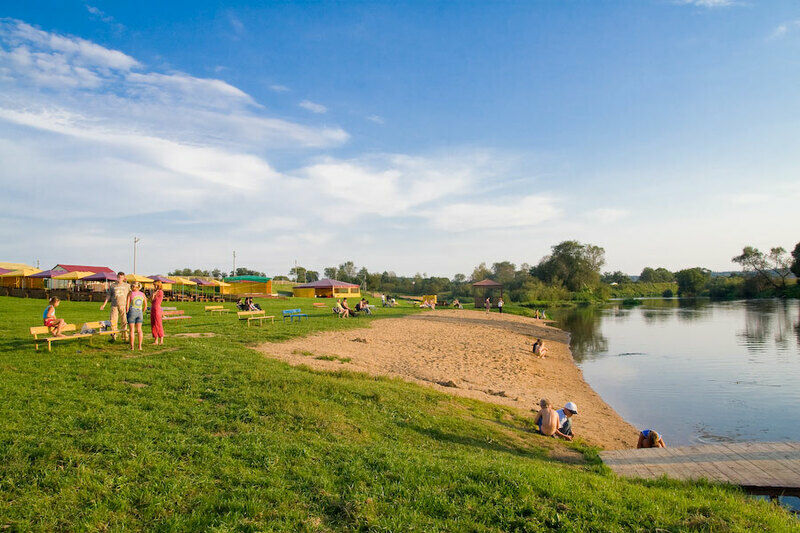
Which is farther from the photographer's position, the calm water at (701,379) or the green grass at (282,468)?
the calm water at (701,379)

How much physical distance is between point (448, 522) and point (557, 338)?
2720cm

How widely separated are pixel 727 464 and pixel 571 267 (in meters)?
81.9

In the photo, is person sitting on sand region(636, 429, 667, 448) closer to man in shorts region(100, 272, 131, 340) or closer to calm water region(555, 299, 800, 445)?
calm water region(555, 299, 800, 445)

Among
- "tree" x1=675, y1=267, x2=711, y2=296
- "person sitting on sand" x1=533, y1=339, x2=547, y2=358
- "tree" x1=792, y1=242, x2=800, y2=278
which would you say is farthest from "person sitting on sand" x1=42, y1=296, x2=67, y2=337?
"tree" x1=675, y1=267, x2=711, y2=296

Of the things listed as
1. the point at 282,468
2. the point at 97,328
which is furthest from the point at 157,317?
the point at 282,468

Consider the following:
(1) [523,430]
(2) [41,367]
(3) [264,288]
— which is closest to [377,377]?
(1) [523,430]

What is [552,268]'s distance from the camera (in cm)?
8394

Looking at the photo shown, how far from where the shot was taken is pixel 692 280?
106 meters

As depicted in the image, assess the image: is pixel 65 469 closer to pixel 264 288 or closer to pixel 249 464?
pixel 249 464

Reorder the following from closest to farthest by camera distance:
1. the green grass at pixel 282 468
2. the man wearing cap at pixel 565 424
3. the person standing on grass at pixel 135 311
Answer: the green grass at pixel 282 468
the man wearing cap at pixel 565 424
the person standing on grass at pixel 135 311

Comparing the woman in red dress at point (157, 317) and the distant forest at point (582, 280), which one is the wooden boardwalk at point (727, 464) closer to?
the woman in red dress at point (157, 317)

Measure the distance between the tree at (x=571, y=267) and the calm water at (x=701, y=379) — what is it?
1950 inches

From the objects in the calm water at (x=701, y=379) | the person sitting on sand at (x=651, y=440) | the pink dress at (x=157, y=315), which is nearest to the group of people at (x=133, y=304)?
the pink dress at (x=157, y=315)

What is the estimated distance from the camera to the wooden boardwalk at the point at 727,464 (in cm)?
595
